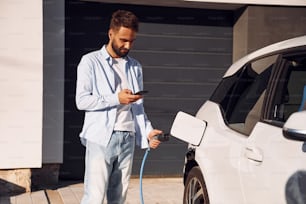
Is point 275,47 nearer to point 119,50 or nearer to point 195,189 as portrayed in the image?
point 119,50

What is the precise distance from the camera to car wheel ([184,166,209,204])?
13.8ft

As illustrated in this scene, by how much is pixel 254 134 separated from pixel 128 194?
12.3 ft

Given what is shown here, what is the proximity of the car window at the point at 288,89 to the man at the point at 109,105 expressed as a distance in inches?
35.4

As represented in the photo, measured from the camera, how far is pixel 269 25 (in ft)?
25.8

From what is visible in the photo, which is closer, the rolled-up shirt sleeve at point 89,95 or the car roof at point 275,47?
the car roof at point 275,47

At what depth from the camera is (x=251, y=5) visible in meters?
7.86

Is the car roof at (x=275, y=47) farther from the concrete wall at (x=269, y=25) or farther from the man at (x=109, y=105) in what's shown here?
the concrete wall at (x=269, y=25)

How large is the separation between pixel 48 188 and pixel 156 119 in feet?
6.24

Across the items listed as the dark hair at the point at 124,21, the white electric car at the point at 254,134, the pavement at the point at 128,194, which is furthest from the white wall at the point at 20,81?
the dark hair at the point at 124,21

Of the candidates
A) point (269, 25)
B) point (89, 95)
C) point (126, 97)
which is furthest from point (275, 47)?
point (269, 25)

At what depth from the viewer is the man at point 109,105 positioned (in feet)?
12.2

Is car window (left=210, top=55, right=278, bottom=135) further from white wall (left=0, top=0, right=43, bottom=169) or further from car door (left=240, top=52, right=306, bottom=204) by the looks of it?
white wall (left=0, top=0, right=43, bottom=169)

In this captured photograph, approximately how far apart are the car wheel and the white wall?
270 centimetres

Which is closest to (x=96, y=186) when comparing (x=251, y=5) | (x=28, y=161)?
(x=28, y=161)
